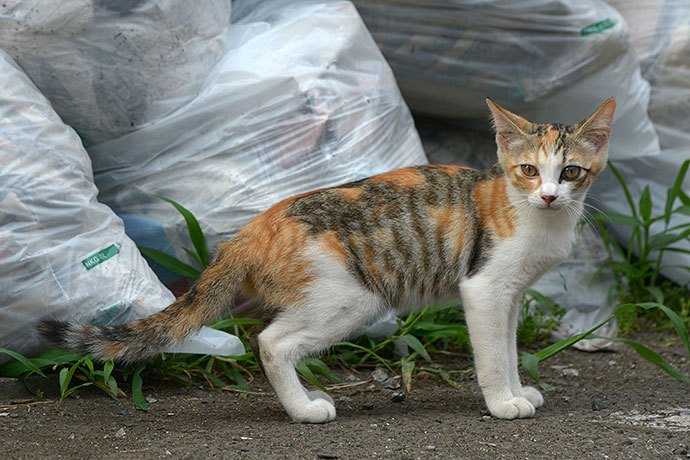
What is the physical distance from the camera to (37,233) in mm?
2426

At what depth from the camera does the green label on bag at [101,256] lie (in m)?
2.49

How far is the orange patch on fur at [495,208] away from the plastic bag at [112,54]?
3.98 ft

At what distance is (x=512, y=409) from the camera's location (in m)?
2.34

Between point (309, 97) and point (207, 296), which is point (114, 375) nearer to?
point (207, 296)

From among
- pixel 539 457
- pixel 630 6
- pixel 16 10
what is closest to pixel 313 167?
pixel 16 10

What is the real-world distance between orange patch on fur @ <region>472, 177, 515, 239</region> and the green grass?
525 millimetres

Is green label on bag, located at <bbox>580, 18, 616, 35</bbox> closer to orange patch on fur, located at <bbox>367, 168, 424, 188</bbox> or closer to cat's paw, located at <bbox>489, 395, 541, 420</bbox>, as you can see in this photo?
orange patch on fur, located at <bbox>367, 168, 424, 188</bbox>

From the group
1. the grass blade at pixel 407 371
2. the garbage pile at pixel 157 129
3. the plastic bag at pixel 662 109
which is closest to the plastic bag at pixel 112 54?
the garbage pile at pixel 157 129

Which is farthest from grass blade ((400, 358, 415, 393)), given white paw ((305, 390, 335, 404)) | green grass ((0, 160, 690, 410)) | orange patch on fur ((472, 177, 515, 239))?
orange patch on fur ((472, 177, 515, 239))

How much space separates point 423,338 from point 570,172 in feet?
3.75

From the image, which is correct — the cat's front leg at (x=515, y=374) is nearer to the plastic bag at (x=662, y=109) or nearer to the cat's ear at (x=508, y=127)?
the cat's ear at (x=508, y=127)

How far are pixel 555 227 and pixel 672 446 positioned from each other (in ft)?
2.32

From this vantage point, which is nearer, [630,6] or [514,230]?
[514,230]

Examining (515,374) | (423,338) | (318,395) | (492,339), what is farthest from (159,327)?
(423,338)
